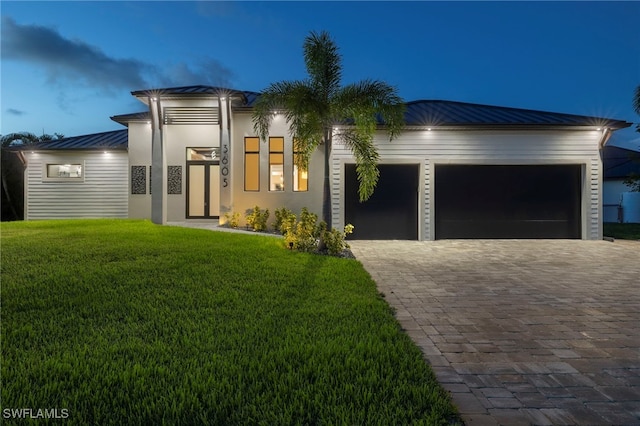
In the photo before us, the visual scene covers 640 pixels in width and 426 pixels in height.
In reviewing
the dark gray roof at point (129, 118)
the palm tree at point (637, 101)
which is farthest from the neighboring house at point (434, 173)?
the palm tree at point (637, 101)

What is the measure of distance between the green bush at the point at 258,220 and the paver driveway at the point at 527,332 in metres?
4.65

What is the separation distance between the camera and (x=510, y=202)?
35.9 ft

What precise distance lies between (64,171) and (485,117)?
17.6 metres

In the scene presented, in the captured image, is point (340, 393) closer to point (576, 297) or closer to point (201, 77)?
point (576, 297)

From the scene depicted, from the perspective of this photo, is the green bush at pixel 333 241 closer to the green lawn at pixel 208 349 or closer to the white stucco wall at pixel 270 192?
the green lawn at pixel 208 349

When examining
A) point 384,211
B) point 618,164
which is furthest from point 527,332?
point 618,164

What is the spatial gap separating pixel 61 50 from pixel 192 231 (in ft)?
99.9

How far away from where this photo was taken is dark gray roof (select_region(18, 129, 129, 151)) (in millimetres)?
13914

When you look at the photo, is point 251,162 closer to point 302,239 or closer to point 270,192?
point 270,192

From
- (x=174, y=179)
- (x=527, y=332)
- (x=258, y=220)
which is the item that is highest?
(x=174, y=179)

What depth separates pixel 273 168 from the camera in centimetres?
1149

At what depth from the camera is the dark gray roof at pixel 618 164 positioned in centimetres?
2234

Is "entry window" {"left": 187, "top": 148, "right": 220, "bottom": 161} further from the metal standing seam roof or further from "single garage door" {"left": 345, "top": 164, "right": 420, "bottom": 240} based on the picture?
"single garage door" {"left": 345, "top": 164, "right": 420, "bottom": 240}

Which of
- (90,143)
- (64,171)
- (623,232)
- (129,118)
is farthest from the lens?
(90,143)
